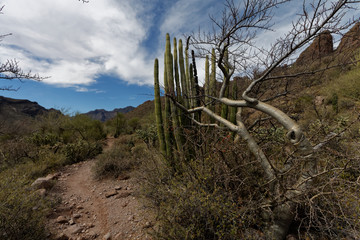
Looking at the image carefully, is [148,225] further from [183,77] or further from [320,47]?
[320,47]

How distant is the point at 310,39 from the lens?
2.21 m

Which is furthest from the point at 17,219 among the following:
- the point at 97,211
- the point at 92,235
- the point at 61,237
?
the point at 97,211

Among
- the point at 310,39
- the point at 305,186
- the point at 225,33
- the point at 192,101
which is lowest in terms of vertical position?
the point at 305,186

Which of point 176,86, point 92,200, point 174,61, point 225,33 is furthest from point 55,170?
point 225,33

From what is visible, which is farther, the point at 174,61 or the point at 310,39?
the point at 174,61

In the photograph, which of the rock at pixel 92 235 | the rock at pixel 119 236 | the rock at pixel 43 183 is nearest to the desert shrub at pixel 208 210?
the rock at pixel 119 236

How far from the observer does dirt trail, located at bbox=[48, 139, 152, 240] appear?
2.68 metres

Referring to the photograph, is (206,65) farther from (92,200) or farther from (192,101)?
(92,200)

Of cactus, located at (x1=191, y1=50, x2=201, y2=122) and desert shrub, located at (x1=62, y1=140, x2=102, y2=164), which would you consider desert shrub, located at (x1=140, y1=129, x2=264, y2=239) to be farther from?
desert shrub, located at (x1=62, y1=140, x2=102, y2=164)

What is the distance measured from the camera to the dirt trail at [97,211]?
2680 mm

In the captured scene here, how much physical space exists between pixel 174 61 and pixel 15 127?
10876 mm

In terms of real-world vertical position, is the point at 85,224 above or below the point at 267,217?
below

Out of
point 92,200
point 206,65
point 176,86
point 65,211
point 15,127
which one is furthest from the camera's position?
point 15,127

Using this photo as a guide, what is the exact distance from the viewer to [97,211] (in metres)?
3.39
